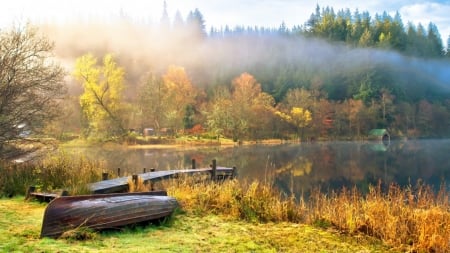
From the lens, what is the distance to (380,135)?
66000mm

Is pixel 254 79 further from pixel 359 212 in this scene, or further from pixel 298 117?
pixel 359 212

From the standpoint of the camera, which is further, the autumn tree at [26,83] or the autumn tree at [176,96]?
the autumn tree at [176,96]

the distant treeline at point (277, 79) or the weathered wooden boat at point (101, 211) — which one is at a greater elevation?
the distant treeline at point (277, 79)

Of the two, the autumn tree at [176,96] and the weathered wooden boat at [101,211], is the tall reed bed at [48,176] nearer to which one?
the weathered wooden boat at [101,211]

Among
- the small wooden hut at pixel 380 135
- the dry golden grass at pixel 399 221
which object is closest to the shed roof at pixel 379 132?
the small wooden hut at pixel 380 135

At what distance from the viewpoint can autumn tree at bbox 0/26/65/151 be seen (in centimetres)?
1198

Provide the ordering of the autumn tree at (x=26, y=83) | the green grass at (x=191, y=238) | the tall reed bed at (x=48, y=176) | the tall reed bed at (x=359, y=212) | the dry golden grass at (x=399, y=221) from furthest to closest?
the autumn tree at (x=26, y=83) < the tall reed bed at (x=48, y=176) < the tall reed bed at (x=359, y=212) < the dry golden grass at (x=399, y=221) < the green grass at (x=191, y=238)

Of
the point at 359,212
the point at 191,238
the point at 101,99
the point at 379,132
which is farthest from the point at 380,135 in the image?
the point at 191,238

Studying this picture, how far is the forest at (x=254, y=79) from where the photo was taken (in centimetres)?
5459

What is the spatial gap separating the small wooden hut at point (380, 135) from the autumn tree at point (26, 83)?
60.7 meters

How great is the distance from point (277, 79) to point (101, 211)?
76.1m

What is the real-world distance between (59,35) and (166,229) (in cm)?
7595

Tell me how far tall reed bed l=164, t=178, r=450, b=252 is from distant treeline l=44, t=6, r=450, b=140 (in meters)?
37.3

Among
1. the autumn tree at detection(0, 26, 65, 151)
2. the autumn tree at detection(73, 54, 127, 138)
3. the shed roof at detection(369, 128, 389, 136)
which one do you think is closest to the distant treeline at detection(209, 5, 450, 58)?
the shed roof at detection(369, 128, 389, 136)
